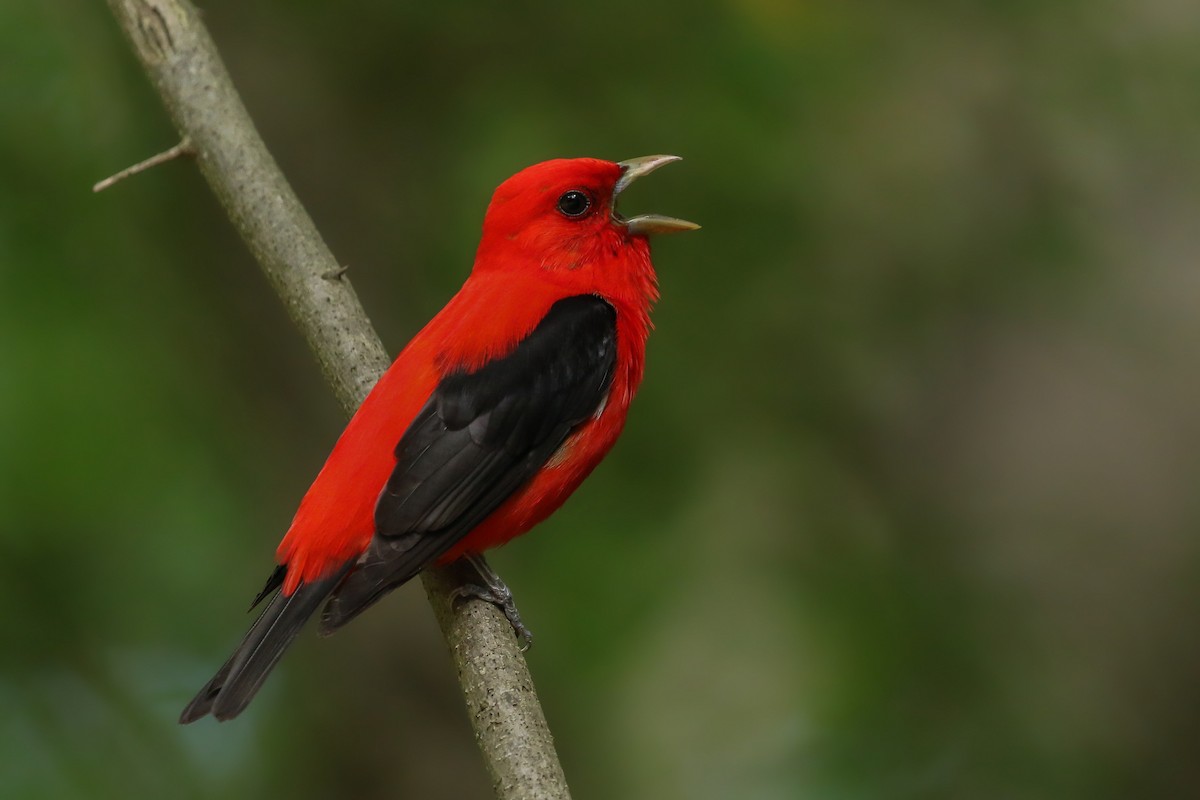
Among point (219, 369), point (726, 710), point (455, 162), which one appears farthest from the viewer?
point (726, 710)

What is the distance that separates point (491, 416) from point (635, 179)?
119 cm

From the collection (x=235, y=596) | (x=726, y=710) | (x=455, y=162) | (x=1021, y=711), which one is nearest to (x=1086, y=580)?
(x=1021, y=711)

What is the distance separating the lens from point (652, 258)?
5332mm

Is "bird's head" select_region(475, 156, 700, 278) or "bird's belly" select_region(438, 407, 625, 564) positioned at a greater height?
"bird's head" select_region(475, 156, 700, 278)

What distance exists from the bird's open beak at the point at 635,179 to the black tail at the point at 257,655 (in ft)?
5.76

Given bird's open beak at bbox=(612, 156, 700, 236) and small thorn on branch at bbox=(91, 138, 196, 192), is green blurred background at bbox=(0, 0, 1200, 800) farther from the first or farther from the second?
small thorn on branch at bbox=(91, 138, 196, 192)

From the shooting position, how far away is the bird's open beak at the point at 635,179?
188 inches

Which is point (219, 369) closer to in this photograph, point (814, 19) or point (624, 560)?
Answer: point (624, 560)

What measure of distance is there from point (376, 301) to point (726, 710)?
2.92 metres

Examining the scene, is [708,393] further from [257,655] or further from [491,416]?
[257,655]

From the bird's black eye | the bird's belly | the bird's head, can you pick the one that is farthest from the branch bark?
the bird's black eye

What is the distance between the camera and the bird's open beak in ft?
15.7

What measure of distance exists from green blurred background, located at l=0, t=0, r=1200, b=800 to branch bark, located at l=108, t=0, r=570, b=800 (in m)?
1.02

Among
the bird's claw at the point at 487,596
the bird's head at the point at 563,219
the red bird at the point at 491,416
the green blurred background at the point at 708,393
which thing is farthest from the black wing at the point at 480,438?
the green blurred background at the point at 708,393
